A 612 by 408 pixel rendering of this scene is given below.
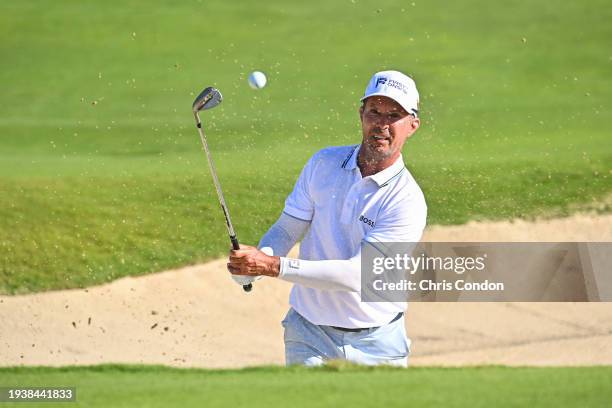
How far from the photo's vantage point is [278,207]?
12.0 m

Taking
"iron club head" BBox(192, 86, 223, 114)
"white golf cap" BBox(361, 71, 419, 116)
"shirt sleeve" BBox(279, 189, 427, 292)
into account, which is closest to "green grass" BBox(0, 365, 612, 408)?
"shirt sleeve" BBox(279, 189, 427, 292)

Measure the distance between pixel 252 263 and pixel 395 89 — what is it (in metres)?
1.20

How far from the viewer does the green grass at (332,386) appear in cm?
502

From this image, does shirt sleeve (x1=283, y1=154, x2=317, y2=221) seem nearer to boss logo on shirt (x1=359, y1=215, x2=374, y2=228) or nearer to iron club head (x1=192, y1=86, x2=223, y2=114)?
boss logo on shirt (x1=359, y1=215, x2=374, y2=228)

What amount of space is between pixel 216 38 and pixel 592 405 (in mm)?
12130

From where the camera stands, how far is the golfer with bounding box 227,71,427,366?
264 inches

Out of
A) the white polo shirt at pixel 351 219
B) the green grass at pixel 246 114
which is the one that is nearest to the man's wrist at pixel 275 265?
the white polo shirt at pixel 351 219

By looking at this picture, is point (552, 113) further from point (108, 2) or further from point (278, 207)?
point (108, 2)

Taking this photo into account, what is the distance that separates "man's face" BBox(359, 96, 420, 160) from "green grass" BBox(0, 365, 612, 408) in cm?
147

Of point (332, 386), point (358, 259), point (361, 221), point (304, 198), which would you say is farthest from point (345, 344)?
point (332, 386)

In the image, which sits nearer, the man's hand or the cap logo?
the man's hand

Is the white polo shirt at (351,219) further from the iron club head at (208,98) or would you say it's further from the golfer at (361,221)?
the iron club head at (208,98)

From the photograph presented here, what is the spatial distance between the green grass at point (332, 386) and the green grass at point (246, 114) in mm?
5570

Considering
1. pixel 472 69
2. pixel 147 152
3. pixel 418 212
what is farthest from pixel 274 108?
pixel 418 212
